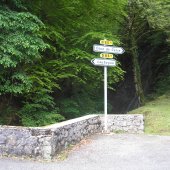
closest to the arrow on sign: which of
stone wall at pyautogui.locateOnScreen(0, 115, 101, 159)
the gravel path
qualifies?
the gravel path

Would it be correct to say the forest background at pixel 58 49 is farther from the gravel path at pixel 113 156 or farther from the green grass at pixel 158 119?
the gravel path at pixel 113 156

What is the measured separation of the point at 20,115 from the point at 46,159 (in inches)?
218

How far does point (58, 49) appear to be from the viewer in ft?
47.2

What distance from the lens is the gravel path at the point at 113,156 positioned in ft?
23.5

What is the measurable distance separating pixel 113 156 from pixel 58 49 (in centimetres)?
717

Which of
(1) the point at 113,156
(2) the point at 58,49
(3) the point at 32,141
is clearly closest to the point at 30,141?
(3) the point at 32,141

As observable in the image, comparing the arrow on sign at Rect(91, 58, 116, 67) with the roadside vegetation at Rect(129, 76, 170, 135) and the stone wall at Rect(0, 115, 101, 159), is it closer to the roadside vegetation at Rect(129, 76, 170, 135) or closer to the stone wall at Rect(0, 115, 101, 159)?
the roadside vegetation at Rect(129, 76, 170, 135)

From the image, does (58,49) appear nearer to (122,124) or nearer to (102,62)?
(102,62)

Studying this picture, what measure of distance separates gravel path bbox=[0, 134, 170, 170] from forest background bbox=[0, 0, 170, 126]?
3.39 m

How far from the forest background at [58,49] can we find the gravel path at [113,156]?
339 centimetres

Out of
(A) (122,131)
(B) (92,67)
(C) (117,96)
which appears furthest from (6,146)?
(C) (117,96)

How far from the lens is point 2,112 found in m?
13.0

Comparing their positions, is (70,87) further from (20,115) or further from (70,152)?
(70,152)

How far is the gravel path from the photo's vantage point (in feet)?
23.5
